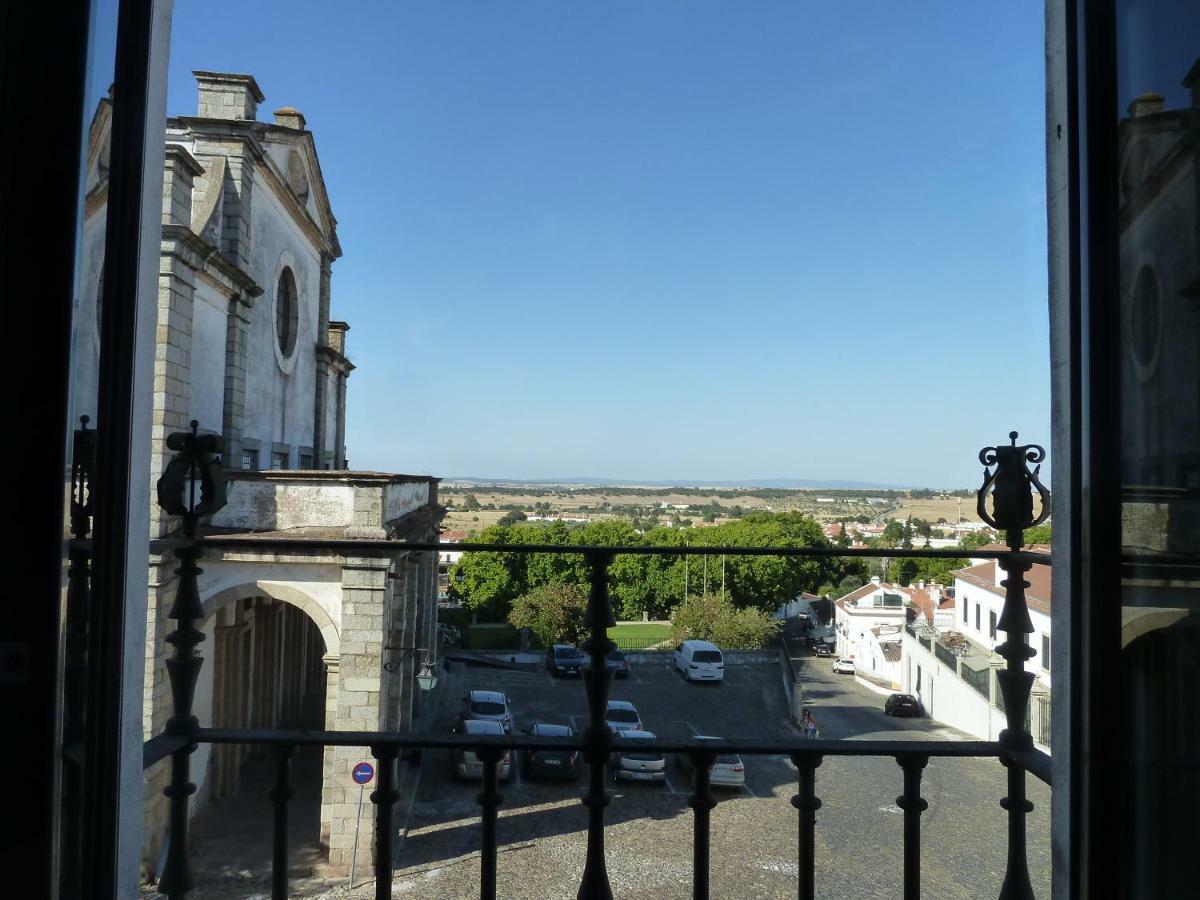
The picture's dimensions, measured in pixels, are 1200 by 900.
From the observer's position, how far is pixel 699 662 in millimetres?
7012

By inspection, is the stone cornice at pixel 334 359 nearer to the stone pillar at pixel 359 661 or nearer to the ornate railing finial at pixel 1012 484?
the stone pillar at pixel 359 661

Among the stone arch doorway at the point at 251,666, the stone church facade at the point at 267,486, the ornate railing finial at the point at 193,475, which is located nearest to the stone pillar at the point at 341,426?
the stone church facade at the point at 267,486

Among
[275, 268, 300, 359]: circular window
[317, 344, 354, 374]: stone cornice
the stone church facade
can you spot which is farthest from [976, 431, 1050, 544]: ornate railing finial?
[317, 344, 354, 374]: stone cornice

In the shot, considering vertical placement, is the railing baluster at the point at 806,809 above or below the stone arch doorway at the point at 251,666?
above

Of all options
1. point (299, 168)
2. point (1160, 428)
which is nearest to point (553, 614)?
point (299, 168)

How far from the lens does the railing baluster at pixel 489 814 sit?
81.4 inches

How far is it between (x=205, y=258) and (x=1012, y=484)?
10831 millimetres

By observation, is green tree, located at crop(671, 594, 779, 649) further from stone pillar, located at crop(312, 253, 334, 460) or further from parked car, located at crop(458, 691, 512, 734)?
stone pillar, located at crop(312, 253, 334, 460)

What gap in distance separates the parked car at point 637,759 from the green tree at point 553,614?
344 centimetres

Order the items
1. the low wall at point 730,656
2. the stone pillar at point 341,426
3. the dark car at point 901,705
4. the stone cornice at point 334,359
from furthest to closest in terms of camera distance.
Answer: the stone pillar at point 341,426, the stone cornice at point 334,359, the dark car at point 901,705, the low wall at point 730,656

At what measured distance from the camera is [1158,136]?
1184 mm

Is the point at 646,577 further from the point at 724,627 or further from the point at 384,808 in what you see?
the point at 384,808

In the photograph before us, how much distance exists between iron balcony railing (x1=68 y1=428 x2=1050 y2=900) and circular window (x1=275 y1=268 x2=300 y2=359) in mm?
13598

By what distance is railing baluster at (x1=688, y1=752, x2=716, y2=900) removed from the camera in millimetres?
2062
